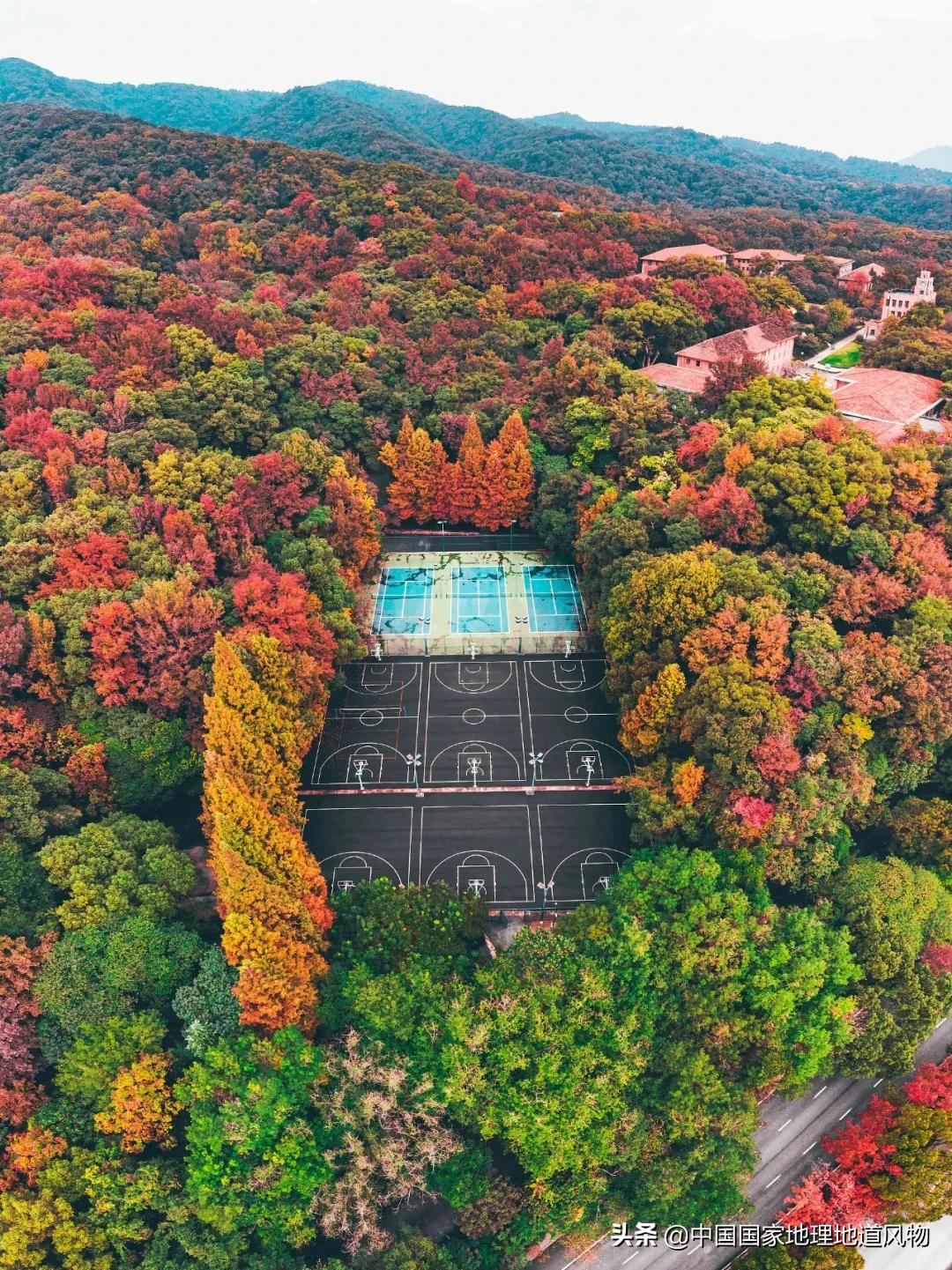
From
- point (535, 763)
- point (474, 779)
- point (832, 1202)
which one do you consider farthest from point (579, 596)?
point (832, 1202)

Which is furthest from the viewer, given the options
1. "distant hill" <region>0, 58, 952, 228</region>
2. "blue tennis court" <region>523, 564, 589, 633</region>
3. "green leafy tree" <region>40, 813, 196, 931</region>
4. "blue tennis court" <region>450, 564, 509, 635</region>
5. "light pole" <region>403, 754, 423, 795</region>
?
"distant hill" <region>0, 58, 952, 228</region>

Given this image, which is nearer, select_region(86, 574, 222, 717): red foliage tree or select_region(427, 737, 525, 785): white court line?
select_region(86, 574, 222, 717): red foliage tree

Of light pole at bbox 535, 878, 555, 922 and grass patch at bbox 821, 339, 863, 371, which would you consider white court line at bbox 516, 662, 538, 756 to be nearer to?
light pole at bbox 535, 878, 555, 922

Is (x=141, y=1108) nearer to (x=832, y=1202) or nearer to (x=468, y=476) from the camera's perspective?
(x=832, y=1202)

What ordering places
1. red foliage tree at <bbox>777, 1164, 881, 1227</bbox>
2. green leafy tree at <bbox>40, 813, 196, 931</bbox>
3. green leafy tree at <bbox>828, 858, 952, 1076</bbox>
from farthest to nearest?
green leafy tree at <bbox>828, 858, 952, 1076</bbox>
green leafy tree at <bbox>40, 813, 196, 931</bbox>
red foliage tree at <bbox>777, 1164, 881, 1227</bbox>

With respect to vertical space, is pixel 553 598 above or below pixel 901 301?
below

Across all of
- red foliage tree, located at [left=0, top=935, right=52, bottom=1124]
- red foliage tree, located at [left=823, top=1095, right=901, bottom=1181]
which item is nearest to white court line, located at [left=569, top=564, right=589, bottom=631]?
red foliage tree, located at [left=823, top=1095, right=901, bottom=1181]
